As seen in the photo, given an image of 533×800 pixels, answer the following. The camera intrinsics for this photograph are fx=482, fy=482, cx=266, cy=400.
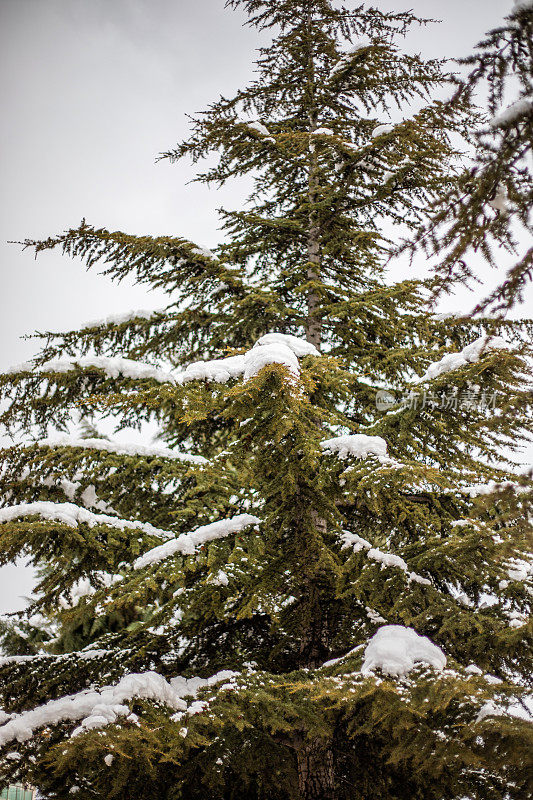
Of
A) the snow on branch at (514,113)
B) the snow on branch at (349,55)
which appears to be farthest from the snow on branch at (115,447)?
the snow on branch at (349,55)

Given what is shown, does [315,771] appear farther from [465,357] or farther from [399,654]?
[465,357]

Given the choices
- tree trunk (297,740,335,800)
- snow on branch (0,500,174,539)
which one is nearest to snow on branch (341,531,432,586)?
tree trunk (297,740,335,800)

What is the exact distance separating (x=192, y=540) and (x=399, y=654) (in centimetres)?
144

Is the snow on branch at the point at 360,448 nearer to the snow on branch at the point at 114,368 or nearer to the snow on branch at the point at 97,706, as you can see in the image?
the snow on branch at the point at 97,706

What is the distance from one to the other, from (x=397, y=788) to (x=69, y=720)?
2.58m

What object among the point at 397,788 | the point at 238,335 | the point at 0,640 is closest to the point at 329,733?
the point at 397,788

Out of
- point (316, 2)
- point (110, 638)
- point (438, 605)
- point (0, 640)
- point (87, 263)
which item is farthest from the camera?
point (0, 640)

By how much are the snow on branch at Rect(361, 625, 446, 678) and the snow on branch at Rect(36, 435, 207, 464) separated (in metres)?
2.29

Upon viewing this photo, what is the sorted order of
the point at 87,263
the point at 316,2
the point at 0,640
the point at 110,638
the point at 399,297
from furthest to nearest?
the point at 0,640 → the point at 316,2 → the point at 87,263 → the point at 399,297 → the point at 110,638

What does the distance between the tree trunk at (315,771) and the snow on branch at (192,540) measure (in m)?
1.70

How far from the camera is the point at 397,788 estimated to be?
3643 mm

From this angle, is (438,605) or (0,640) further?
(0,640)

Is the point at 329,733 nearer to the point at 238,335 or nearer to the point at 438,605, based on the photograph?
the point at 438,605

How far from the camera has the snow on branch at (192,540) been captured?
10.1 feet
